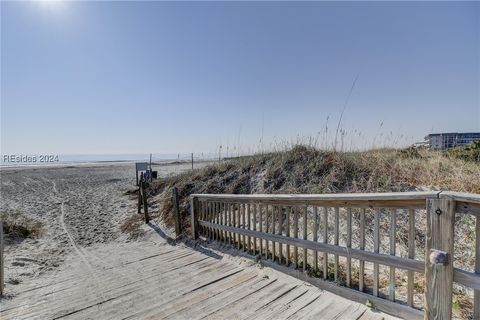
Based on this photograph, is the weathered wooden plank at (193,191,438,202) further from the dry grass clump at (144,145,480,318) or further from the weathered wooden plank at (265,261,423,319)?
the dry grass clump at (144,145,480,318)

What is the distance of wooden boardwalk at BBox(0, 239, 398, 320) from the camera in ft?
9.24

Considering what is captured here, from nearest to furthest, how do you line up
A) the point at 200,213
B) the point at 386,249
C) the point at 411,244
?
the point at 411,244
the point at 386,249
the point at 200,213

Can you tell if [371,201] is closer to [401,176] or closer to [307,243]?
[307,243]

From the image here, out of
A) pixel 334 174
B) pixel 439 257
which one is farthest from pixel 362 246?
pixel 334 174

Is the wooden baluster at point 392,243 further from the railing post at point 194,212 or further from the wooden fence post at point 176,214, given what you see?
the wooden fence post at point 176,214

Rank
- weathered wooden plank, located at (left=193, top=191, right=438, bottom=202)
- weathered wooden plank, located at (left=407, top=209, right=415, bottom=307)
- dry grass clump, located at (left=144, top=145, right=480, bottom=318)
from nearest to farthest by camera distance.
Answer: weathered wooden plank, located at (left=193, top=191, right=438, bottom=202) < weathered wooden plank, located at (left=407, top=209, right=415, bottom=307) < dry grass clump, located at (left=144, top=145, right=480, bottom=318)

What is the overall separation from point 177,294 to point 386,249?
3.12 metres

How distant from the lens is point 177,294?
3268 millimetres

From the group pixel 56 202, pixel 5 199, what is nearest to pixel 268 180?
pixel 56 202

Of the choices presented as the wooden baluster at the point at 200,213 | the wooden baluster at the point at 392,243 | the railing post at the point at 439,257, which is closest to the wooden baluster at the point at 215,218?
the wooden baluster at the point at 200,213

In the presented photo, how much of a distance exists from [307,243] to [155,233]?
453cm

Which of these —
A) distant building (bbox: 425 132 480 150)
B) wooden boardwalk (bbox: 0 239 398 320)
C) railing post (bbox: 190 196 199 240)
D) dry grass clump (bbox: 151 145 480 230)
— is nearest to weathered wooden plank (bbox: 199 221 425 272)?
wooden boardwalk (bbox: 0 239 398 320)

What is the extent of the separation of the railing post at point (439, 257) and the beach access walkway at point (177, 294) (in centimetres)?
60

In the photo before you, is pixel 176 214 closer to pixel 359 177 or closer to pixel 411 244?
pixel 359 177
